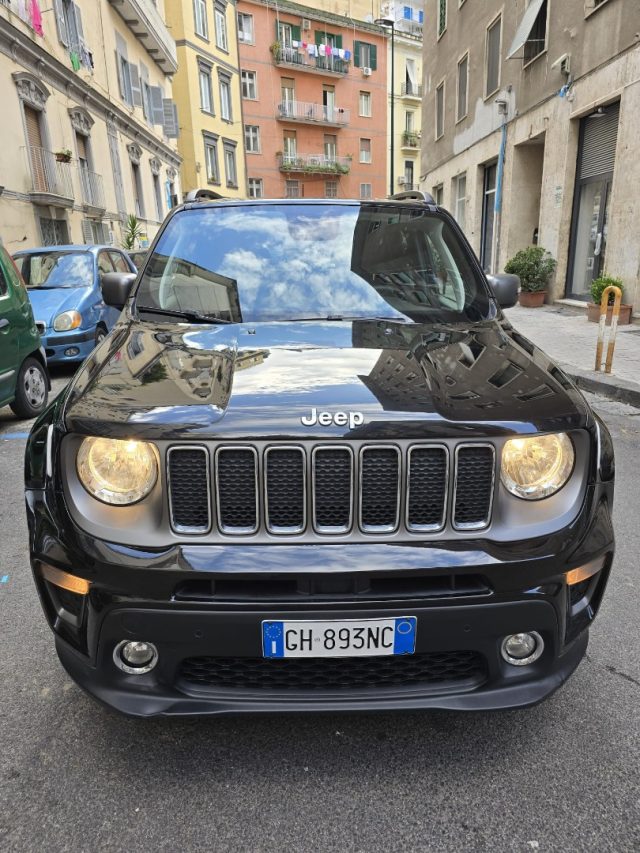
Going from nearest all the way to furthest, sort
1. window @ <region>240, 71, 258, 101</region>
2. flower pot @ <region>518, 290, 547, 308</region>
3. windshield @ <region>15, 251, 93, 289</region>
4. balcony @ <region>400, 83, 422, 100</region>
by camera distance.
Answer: windshield @ <region>15, 251, 93, 289</region> → flower pot @ <region>518, 290, 547, 308</region> → window @ <region>240, 71, 258, 101</region> → balcony @ <region>400, 83, 422, 100</region>

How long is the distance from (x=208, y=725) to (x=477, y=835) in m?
0.90

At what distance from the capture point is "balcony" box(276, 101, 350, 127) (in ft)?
140

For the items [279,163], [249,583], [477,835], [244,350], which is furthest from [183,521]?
[279,163]

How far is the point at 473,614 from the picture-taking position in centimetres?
162

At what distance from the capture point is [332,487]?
1.66m

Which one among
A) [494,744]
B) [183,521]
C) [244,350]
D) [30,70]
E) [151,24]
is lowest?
[494,744]

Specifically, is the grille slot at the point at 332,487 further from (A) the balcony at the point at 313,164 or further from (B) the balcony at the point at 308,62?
(B) the balcony at the point at 308,62

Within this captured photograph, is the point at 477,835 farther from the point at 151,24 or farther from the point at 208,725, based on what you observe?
the point at 151,24

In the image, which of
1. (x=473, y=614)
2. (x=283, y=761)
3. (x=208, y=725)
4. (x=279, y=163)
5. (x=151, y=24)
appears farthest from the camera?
(x=279, y=163)

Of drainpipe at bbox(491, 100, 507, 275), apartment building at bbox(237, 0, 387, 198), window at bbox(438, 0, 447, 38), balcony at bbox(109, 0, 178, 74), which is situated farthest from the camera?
apartment building at bbox(237, 0, 387, 198)

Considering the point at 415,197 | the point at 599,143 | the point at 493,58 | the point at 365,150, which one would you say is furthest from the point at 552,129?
the point at 365,150

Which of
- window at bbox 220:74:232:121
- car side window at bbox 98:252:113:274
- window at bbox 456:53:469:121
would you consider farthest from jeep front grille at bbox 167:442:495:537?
window at bbox 220:74:232:121

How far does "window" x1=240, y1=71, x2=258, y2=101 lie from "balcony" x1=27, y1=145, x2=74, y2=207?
27.2m

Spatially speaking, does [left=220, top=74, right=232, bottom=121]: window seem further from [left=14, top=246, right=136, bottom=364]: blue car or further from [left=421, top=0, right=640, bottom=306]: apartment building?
[left=14, top=246, right=136, bottom=364]: blue car
